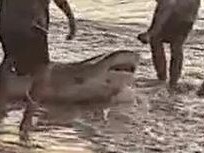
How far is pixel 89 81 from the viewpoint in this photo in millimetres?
2771

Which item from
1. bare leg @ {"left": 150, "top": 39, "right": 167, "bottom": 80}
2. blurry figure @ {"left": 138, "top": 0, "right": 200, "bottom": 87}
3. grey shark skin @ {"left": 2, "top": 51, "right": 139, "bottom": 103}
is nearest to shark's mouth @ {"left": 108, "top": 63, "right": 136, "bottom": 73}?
grey shark skin @ {"left": 2, "top": 51, "right": 139, "bottom": 103}

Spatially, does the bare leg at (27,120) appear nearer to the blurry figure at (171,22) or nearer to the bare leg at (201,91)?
the blurry figure at (171,22)

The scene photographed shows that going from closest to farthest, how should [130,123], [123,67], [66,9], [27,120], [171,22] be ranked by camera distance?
[123,67] < [27,120] < [130,123] < [171,22] < [66,9]

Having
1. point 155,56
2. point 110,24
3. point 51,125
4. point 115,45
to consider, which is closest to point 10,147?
point 51,125

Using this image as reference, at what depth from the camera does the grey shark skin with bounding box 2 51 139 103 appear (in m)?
2.74

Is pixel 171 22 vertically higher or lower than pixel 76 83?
higher

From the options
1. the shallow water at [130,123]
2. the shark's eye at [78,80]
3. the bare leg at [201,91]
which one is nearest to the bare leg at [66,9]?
the shallow water at [130,123]

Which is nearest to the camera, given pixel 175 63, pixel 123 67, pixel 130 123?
pixel 123 67

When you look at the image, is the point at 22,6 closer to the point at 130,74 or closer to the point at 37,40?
the point at 37,40

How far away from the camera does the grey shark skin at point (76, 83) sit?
8.99 ft

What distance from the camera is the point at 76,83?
109 inches

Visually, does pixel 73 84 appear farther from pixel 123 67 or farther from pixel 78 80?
pixel 123 67

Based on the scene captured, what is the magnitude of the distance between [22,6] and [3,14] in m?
0.07

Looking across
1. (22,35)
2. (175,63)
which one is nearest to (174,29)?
(175,63)
